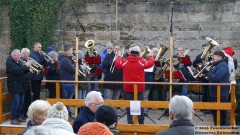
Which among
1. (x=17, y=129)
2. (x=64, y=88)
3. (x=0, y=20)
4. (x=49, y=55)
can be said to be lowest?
(x=17, y=129)

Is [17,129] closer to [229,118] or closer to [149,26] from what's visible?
[229,118]

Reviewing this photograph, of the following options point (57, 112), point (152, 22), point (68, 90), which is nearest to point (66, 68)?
point (68, 90)

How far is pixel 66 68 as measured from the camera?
1186cm

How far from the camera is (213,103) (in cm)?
1063

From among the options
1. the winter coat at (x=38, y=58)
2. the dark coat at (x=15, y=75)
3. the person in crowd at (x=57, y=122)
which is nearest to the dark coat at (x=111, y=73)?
the winter coat at (x=38, y=58)

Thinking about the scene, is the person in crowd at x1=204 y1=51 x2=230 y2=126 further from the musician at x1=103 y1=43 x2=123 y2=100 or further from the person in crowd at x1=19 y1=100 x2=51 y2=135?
the person in crowd at x1=19 y1=100 x2=51 y2=135

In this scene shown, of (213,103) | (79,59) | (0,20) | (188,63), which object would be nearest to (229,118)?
(213,103)

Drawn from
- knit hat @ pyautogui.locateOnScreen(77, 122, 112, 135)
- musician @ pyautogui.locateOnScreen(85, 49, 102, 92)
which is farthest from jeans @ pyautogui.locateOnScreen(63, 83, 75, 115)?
knit hat @ pyautogui.locateOnScreen(77, 122, 112, 135)

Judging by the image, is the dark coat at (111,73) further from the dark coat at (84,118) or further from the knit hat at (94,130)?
the knit hat at (94,130)

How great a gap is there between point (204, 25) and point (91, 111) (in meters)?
9.55

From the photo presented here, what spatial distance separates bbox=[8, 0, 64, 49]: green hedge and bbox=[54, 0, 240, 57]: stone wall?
29 cm

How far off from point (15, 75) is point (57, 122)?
20.4 ft

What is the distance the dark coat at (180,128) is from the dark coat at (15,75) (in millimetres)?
6853

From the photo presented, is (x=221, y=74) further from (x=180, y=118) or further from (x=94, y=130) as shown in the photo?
(x=94, y=130)
